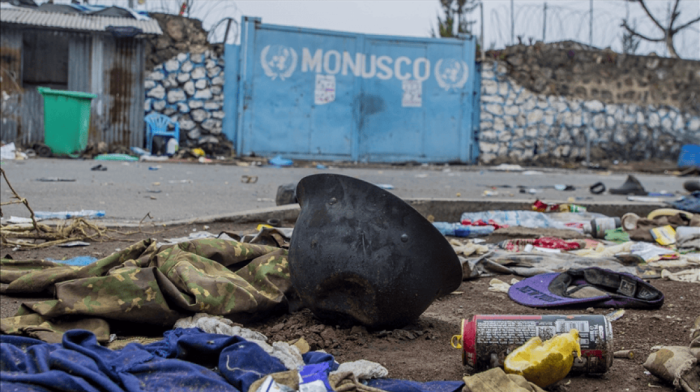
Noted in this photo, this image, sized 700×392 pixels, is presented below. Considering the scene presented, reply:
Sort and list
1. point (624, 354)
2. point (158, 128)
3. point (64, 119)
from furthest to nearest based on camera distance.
Result: point (158, 128) → point (64, 119) → point (624, 354)

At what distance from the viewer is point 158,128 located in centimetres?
1304

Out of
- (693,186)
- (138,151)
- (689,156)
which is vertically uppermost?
(689,156)

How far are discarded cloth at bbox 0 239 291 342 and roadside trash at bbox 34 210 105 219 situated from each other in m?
1.82

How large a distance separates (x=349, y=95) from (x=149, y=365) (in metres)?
12.4

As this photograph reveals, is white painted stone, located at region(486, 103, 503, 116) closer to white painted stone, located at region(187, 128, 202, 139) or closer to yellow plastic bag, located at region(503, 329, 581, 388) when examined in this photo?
white painted stone, located at region(187, 128, 202, 139)

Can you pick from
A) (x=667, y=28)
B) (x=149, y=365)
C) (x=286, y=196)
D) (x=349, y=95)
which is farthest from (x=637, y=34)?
(x=149, y=365)

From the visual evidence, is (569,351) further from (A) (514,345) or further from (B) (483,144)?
(B) (483,144)

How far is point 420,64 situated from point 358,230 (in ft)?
40.8

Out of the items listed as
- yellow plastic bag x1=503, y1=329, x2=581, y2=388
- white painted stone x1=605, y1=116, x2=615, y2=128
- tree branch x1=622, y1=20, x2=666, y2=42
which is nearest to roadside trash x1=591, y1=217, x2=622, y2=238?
yellow plastic bag x1=503, y1=329, x2=581, y2=388

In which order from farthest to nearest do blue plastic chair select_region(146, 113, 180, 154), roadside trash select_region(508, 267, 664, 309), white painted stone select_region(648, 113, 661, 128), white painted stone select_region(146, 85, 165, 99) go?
white painted stone select_region(648, 113, 661, 128) → white painted stone select_region(146, 85, 165, 99) → blue plastic chair select_region(146, 113, 180, 154) → roadside trash select_region(508, 267, 664, 309)

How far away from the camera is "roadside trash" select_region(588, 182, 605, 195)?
8.52 m

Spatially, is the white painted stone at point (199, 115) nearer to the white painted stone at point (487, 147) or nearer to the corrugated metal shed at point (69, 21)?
the corrugated metal shed at point (69, 21)

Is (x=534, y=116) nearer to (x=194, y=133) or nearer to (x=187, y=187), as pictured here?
(x=194, y=133)

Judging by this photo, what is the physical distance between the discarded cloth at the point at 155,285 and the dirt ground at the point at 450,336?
0.14 meters
